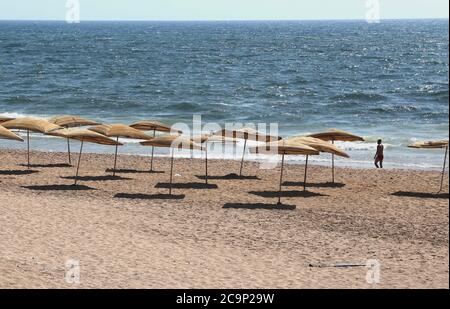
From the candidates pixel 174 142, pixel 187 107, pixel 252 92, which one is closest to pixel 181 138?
pixel 174 142

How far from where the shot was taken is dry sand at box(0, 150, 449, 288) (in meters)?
13.4

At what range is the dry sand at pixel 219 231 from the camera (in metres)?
13.4

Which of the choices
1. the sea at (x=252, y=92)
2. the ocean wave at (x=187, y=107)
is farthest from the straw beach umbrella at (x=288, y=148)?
the ocean wave at (x=187, y=107)

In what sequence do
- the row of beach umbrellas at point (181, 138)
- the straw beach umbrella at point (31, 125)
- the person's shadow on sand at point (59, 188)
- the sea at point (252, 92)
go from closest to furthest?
the row of beach umbrellas at point (181, 138) → the person's shadow on sand at point (59, 188) → the straw beach umbrella at point (31, 125) → the sea at point (252, 92)

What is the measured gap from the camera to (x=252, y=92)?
5578cm

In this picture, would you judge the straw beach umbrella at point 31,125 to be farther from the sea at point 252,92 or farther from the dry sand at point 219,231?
the sea at point 252,92

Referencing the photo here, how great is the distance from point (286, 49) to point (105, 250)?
294 feet

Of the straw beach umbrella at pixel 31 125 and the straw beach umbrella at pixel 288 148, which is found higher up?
the straw beach umbrella at pixel 288 148

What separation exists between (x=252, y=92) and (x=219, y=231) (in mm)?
39491

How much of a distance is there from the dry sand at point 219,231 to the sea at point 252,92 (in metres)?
5.54

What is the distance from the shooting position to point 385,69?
242 feet

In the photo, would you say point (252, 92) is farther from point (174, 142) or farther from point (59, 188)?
point (174, 142)

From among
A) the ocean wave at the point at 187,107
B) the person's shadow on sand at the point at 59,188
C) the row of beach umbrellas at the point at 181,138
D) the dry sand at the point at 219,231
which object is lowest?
the ocean wave at the point at 187,107
